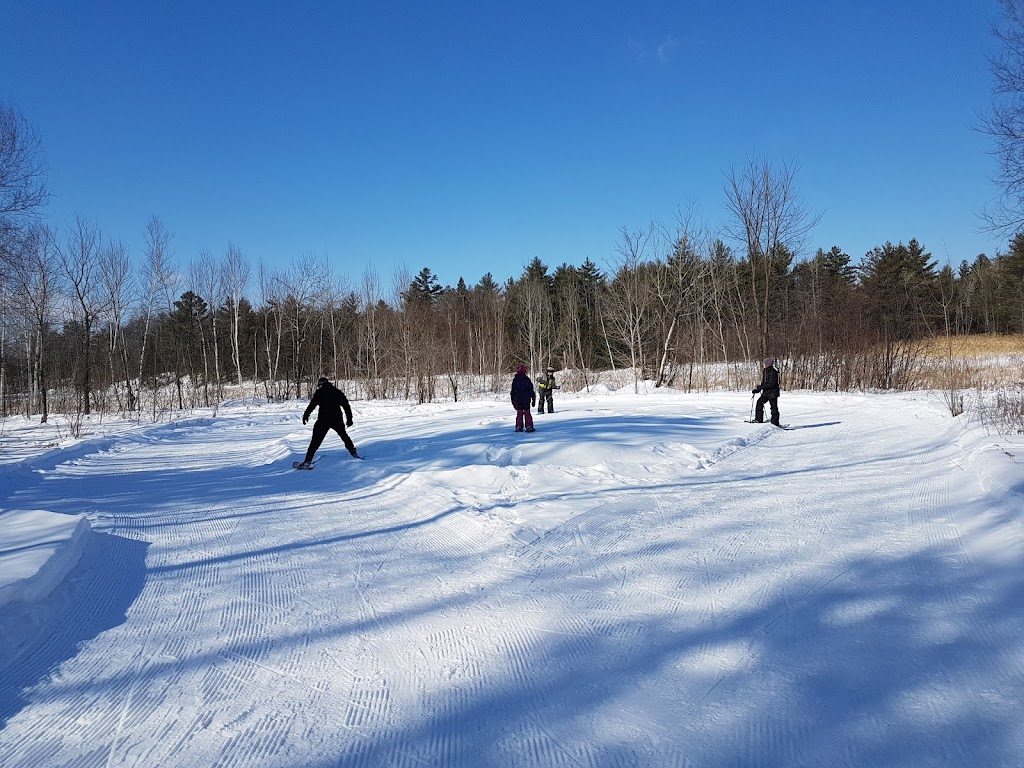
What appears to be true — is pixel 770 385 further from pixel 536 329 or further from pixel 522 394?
pixel 536 329

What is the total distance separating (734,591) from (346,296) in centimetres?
4862

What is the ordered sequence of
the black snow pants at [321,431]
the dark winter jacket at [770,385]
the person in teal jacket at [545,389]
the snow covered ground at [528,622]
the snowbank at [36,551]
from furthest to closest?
the person in teal jacket at [545,389], the dark winter jacket at [770,385], the black snow pants at [321,431], the snowbank at [36,551], the snow covered ground at [528,622]

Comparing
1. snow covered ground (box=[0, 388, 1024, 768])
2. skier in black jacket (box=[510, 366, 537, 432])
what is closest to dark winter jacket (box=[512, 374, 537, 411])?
skier in black jacket (box=[510, 366, 537, 432])

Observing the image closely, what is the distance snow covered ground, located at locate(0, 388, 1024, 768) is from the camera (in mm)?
2670

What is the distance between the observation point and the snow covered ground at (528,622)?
2670mm

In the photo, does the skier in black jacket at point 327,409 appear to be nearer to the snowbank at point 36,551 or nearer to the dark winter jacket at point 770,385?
the snowbank at point 36,551

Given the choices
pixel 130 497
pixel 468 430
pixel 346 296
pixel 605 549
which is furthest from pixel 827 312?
pixel 346 296

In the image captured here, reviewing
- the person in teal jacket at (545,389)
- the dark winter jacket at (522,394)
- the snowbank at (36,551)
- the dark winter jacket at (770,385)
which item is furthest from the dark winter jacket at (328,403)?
the dark winter jacket at (770,385)

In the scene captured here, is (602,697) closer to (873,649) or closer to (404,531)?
(873,649)

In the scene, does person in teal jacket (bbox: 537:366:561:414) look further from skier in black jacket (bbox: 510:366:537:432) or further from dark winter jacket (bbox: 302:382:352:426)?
dark winter jacket (bbox: 302:382:352:426)

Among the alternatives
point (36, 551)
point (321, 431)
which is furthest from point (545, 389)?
point (36, 551)

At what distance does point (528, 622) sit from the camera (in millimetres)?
3928

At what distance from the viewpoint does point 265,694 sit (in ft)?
10.1

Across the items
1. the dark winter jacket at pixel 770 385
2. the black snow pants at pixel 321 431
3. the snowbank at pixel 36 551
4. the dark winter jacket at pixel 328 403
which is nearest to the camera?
the snowbank at pixel 36 551
